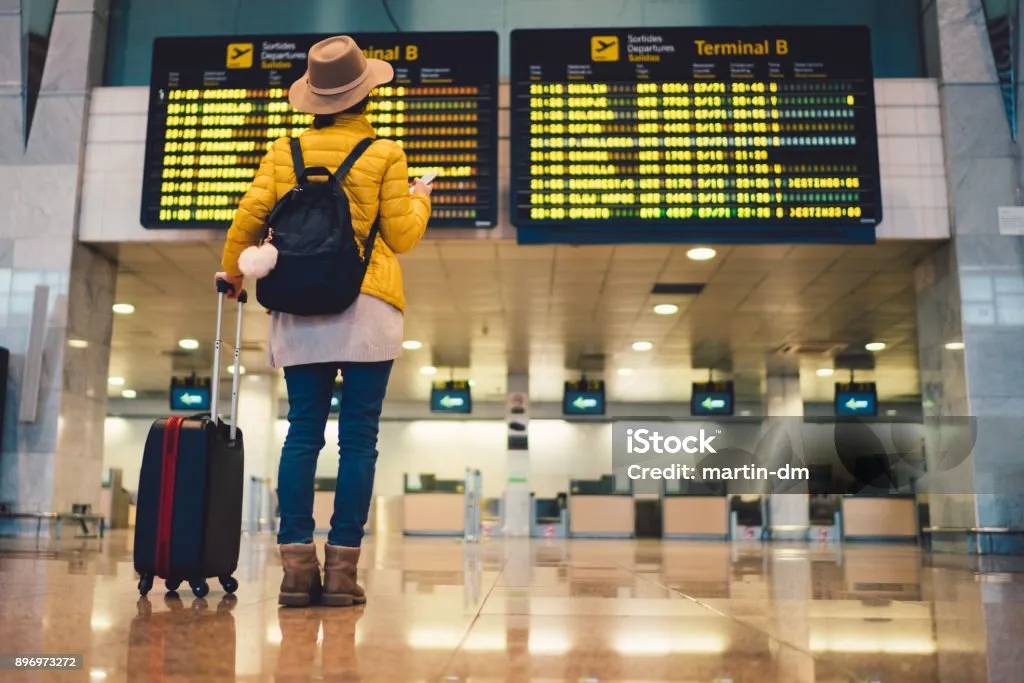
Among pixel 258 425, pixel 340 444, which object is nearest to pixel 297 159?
pixel 340 444

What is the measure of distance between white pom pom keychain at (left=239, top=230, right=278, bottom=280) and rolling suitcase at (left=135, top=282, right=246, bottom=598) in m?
0.41

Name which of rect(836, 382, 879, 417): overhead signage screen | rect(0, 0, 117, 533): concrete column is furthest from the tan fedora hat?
rect(836, 382, 879, 417): overhead signage screen

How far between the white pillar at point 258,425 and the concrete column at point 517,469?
440 centimetres

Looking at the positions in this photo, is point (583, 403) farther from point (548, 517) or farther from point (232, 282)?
point (232, 282)

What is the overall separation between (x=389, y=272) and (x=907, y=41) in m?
7.11

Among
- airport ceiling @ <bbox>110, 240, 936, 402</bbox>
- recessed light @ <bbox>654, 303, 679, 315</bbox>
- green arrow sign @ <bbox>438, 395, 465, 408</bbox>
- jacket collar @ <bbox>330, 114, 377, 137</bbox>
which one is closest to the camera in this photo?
jacket collar @ <bbox>330, 114, 377, 137</bbox>

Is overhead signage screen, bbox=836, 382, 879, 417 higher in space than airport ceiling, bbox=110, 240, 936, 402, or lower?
lower

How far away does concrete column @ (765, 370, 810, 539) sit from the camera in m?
15.9

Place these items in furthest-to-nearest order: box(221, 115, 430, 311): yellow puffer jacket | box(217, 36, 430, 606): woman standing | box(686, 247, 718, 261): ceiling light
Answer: box(686, 247, 718, 261): ceiling light, box(221, 115, 430, 311): yellow puffer jacket, box(217, 36, 430, 606): woman standing

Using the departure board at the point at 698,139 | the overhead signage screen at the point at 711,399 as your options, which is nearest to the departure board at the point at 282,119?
the departure board at the point at 698,139

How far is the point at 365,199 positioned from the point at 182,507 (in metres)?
1.13

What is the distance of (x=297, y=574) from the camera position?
2.58 m

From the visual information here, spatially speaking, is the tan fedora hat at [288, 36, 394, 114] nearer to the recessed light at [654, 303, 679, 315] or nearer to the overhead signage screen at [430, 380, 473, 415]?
the recessed light at [654, 303, 679, 315]

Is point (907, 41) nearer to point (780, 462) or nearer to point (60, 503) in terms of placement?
point (780, 462)
